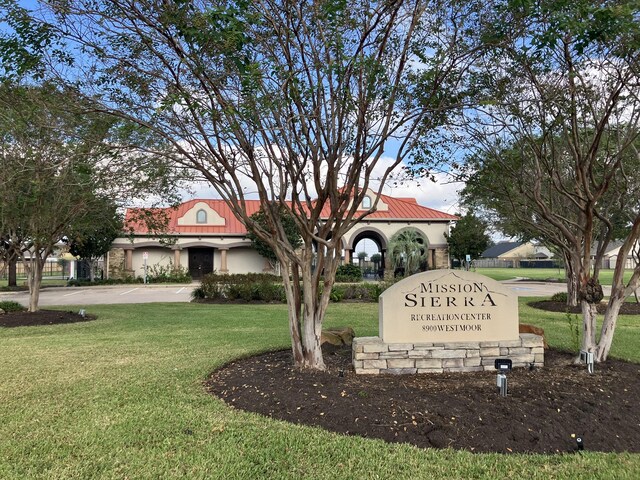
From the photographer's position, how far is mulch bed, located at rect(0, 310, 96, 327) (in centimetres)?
1298

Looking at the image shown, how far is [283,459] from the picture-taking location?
150 inches

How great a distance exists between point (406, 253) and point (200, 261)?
1544 cm

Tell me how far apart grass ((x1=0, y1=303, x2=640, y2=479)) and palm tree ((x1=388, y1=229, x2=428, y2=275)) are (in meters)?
25.2

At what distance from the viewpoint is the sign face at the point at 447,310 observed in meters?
6.47

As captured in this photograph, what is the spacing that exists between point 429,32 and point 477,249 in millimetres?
31966

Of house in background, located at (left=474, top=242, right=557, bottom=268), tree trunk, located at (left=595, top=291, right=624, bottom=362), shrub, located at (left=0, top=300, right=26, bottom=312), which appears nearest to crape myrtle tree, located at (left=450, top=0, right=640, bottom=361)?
tree trunk, located at (left=595, top=291, right=624, bottom=362)

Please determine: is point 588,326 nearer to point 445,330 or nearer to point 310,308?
point 445,330

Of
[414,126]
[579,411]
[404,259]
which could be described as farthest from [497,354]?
[404,259]

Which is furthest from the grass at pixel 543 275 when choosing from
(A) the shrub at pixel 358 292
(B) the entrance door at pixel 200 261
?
(B) the entrance door at pixel 200 261

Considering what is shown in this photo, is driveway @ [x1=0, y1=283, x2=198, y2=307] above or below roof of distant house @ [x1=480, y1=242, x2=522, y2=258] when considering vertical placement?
below

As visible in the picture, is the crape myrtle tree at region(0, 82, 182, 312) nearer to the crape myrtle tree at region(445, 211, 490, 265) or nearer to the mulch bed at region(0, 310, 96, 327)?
the mulch bed at region(0, 310, 96, 327)

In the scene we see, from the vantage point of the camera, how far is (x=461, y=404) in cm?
496

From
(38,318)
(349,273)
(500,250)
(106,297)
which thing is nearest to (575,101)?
(38,318)

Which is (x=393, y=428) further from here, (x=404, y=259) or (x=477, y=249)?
(x=477, y=249)
